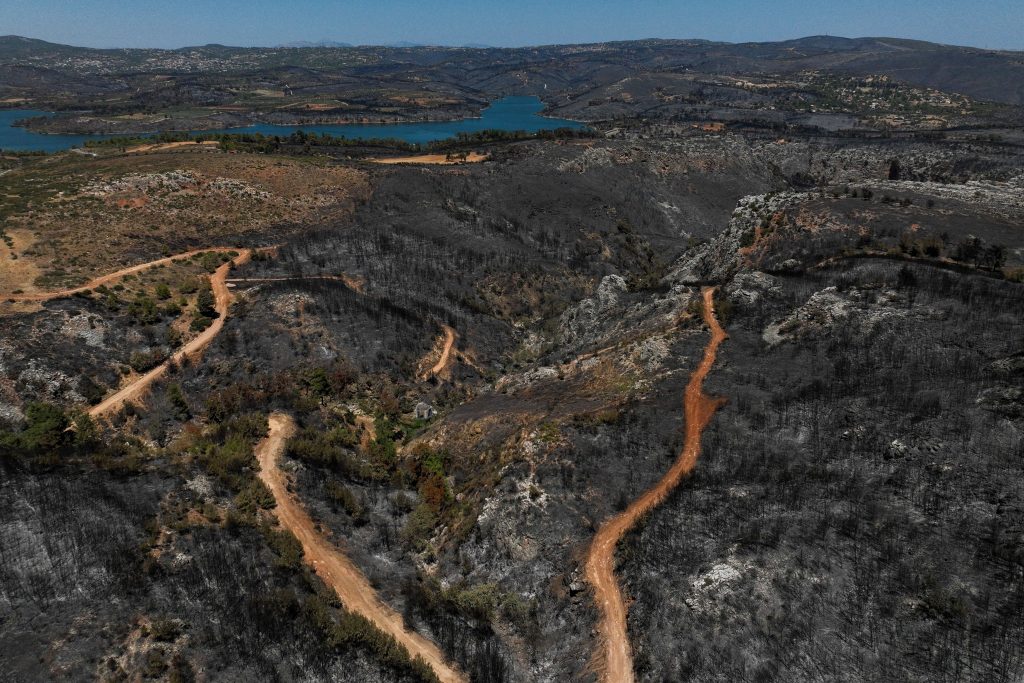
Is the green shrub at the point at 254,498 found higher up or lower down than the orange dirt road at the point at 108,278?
lower down

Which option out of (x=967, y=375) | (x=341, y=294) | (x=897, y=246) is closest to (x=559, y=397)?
(x=967, y=375)

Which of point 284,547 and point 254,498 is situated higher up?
point 254,498

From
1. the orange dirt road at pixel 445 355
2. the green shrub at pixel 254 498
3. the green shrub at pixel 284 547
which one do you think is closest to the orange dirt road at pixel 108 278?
the orange dirt road at pixel 445 355

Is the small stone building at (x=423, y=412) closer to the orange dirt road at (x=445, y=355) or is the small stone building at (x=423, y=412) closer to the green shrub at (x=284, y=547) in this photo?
the orange dirt road at (x=445, y=355)

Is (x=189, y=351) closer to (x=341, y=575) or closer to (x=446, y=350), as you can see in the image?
(x=446, y=350)

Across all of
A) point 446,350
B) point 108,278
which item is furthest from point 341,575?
point 108,278

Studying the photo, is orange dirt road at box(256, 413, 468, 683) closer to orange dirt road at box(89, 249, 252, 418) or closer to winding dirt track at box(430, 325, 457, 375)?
orange dirt road at box(89, 249, 252, 418)

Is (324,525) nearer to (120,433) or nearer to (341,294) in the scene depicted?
(120,433)
